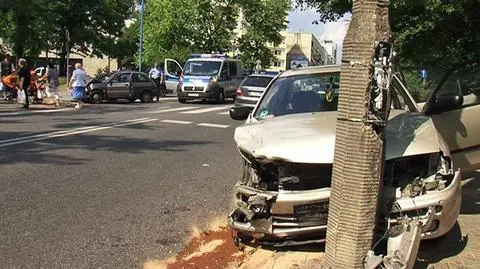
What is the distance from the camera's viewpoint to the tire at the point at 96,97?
80.9 ft

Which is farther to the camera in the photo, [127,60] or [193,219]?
[127,60]

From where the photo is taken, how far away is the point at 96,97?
975 inches

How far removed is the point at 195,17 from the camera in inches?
1970

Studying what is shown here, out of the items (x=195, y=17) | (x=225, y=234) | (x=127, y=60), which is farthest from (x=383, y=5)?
(x=127, y=60)

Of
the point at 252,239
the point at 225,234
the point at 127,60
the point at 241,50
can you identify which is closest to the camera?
the point at 252,239

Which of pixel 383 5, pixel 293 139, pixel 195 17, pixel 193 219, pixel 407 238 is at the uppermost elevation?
pixel 195 17

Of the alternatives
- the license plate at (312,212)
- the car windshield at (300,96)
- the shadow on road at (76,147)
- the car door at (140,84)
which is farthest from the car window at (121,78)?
the license plate at (312,212)

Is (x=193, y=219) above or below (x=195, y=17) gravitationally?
below

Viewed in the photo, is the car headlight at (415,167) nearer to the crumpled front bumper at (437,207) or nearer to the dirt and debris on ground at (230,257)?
the crumpled front bumper at (437,207)

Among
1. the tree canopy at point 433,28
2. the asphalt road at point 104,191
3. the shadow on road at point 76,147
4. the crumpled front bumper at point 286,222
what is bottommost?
the asphalt road at point 104,191

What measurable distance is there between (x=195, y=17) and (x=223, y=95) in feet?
72.9

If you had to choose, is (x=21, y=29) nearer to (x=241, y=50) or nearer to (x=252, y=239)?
(x=241, y=50)

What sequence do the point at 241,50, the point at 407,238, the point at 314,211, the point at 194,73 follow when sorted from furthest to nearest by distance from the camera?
the point at 241,50, the point at 194,73, the point at 314,211, the point at 407,238

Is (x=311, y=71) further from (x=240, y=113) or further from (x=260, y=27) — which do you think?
(x=260, y=27)
